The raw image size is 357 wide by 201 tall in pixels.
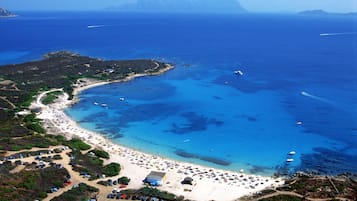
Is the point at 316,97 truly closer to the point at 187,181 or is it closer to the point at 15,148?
the point at 187,181

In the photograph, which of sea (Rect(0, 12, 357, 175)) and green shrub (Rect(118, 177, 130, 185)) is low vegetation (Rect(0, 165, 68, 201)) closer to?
green shrub (Rect(118, 177, 130, 185))

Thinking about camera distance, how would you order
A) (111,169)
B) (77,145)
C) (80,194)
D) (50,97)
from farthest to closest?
(50,97) → (77,145) → (111,169) → (80,194)

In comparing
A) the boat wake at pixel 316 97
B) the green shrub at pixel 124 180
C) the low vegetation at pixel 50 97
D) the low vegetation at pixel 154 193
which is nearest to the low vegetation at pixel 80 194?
the low vegetation at pixel 154 193

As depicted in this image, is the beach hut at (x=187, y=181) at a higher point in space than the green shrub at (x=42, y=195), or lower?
lower

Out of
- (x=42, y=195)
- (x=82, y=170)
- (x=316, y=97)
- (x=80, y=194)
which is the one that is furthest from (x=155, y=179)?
(x=316, y=97)

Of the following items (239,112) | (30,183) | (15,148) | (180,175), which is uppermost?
(30,183)

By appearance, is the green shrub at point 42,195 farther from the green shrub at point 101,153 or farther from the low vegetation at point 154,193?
the green shrub at point 101,153
